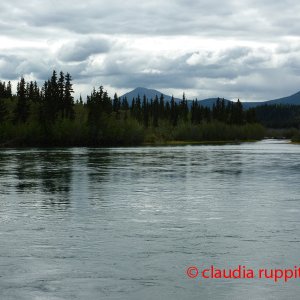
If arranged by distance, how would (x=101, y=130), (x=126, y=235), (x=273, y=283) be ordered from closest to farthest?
(x=273, y=283), (x=126, y=235), (x=101, y=130)

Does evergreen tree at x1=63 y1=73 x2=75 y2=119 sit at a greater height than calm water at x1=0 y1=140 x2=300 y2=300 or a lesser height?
greater

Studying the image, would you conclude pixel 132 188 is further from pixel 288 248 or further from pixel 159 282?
pixel 159 282

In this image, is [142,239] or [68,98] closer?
[142,239]

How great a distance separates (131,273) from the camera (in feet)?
48.0

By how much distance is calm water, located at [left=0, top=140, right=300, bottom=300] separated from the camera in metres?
13.4

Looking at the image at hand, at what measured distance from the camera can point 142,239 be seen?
18906mm

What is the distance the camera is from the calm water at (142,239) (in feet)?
44.0

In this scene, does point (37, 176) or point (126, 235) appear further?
point (37, 176)

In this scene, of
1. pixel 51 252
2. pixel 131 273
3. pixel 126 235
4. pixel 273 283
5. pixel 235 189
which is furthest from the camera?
Result: pixel 235 189

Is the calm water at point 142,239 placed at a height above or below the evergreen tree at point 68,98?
below

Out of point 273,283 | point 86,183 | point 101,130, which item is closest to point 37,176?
point 86,183

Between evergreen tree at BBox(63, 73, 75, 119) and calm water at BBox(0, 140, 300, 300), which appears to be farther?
evergreen tree at BBox(63, 73, 75, 119)

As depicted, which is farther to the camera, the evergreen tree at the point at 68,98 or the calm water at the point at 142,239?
the evergreen tree at the point at 68,98

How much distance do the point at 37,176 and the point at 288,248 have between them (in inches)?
1263
